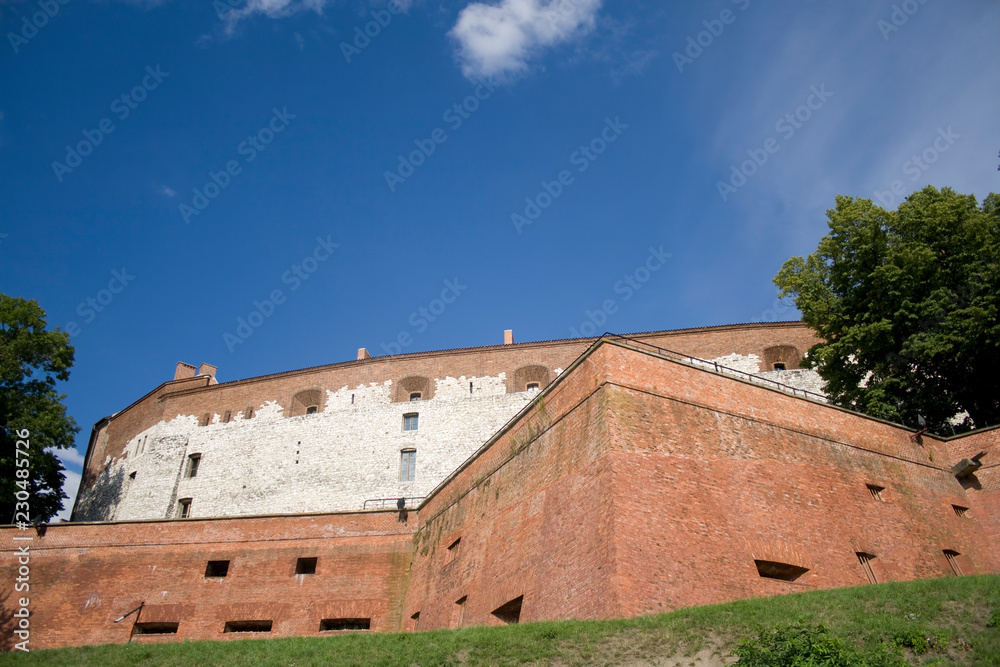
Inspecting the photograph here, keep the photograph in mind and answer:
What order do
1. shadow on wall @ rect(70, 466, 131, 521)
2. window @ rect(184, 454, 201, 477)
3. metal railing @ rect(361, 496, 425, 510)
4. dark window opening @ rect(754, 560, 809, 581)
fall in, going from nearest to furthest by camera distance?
dark window opening @ rect(754, 560, 809, 581) < metal railing @ rect(361, 496, 425, 510) < window @ rect(184, 454, 201, 477) < shadow on wall @ rect(70, 466, 131, 521)

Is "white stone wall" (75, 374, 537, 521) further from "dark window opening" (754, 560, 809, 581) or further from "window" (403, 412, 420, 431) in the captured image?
"dark window opening" (754, 560, 809, 581)

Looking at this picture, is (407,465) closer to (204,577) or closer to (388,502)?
(388,502)

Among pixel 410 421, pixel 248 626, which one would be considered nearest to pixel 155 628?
pixel 248 626

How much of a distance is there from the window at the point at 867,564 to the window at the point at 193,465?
26.3 metres

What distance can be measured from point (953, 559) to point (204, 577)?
1686cm

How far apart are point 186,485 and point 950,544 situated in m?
27.3

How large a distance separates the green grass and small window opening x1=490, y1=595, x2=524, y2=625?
1772mm

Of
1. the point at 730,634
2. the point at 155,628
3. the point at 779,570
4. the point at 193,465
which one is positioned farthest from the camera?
the point at 193,465

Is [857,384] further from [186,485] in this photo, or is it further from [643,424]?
[186,485]

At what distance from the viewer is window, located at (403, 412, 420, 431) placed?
1193 inches

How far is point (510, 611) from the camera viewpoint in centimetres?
1354

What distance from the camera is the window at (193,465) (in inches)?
1231

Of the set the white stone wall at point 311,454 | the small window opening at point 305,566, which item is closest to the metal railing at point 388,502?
the white stone wall at point 311,454

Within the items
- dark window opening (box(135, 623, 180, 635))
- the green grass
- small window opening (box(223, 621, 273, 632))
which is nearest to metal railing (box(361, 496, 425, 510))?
small window opening (box(223, 621, 273, 632))
